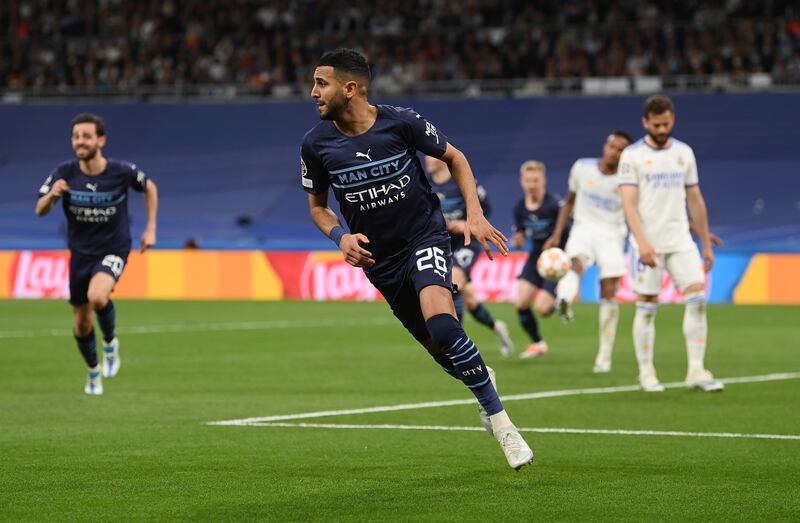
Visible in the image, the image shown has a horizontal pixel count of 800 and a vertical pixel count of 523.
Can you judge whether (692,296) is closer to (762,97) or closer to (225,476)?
(225,476)

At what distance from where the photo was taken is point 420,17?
125 ft

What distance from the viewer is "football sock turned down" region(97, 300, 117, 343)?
527 inches

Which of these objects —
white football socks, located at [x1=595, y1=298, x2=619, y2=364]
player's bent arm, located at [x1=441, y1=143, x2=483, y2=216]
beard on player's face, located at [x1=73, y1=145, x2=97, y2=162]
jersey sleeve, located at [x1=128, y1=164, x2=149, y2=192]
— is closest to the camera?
player's bent arm, located at [x1=441, y1=143, x2=483, y2=216]

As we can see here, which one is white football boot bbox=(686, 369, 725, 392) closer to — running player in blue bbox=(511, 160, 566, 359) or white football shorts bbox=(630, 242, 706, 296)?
white football shorts bbox=(630, 242, 706, 296)

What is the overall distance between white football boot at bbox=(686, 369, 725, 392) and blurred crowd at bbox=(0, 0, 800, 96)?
22.9 m

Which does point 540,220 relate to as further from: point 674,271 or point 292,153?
point 292,153

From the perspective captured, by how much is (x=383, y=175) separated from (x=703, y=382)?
5345 millimetres

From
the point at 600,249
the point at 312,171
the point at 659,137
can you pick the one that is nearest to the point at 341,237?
the point at 312,171

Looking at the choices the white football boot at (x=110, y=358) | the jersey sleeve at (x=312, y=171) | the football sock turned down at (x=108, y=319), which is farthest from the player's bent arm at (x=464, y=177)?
the white football boot at (x=110, y=358)

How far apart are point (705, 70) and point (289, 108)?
35.2ft

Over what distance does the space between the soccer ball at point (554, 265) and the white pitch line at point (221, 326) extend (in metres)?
6.87

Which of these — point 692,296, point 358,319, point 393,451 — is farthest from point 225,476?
point 358,319

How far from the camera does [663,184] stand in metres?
12.4

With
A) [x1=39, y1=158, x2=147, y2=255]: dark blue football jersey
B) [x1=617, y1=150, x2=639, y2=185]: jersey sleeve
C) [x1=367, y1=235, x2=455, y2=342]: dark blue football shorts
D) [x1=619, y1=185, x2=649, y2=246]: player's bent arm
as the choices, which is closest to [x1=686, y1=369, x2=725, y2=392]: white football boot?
[x1=619, y1=185, x2=649, y2=246]: player's bent arm
